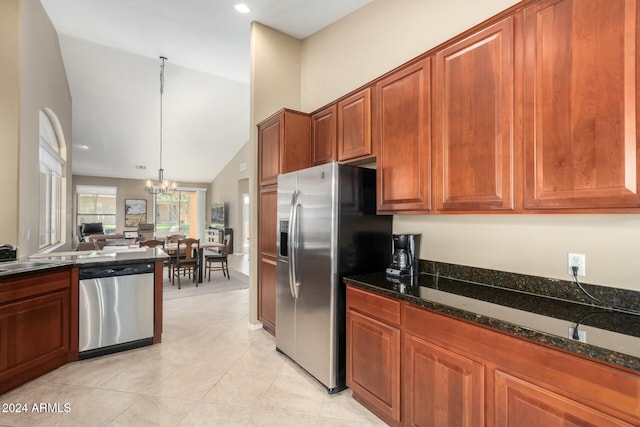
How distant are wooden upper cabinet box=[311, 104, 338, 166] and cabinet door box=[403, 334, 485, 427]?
74.4 inches

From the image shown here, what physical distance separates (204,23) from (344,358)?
4077 millimetres

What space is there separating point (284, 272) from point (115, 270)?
165 centimetres

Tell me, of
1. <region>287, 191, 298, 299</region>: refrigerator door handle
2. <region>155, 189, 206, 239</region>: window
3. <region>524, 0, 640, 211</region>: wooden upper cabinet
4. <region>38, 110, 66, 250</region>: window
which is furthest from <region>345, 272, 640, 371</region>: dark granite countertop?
<region>155, 189, 206, 239</region>: window

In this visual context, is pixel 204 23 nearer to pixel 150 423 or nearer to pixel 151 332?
pixel 151 332

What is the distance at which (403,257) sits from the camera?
7.53 ft

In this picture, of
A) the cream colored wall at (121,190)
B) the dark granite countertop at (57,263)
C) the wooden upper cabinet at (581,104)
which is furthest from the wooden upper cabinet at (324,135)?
the cream colored wall at (121,190)

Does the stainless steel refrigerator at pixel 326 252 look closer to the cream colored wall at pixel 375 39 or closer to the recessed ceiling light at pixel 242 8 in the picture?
the cream colored wall at pixel 375 39

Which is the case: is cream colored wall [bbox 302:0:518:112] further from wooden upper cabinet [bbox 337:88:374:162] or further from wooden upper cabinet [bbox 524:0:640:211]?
wooden upper cabinet [bbox 524:0:640:211]

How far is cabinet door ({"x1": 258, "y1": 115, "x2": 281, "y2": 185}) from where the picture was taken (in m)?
3.27

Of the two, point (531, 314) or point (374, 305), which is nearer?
point (531, 314)

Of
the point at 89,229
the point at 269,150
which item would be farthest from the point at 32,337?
the point at 89,229

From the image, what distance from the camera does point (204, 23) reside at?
373cm

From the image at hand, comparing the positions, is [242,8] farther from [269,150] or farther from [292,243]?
[292,243]

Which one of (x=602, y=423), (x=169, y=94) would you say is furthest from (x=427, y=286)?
(x=169, y=94)
